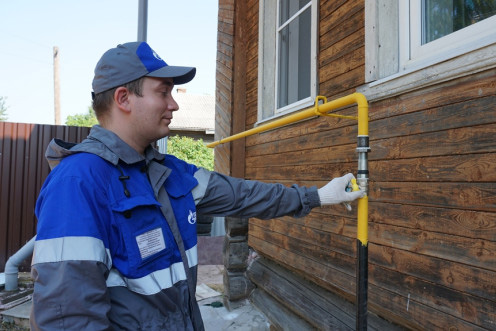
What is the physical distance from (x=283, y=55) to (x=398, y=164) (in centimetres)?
230

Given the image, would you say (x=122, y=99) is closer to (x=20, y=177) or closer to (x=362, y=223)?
(x=362, y=223)

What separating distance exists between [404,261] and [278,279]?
185 cm

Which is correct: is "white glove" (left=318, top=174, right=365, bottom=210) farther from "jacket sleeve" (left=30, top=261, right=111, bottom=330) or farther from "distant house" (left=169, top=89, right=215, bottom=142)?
"distant house" (left=169, top=89, right=215, bottom=142)

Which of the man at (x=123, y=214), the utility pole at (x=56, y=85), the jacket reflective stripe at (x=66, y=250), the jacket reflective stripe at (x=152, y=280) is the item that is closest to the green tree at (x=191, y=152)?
the utility pole at (x=56, y=85)

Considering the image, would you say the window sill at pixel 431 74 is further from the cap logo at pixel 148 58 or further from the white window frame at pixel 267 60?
the white window frame at pixel 267 60

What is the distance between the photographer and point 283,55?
13.9 feet

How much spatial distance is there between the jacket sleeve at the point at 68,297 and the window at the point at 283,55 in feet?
9.26

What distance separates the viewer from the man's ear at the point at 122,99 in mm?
1617

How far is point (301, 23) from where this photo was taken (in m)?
3.98

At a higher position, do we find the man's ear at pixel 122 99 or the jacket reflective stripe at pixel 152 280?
the man's ear at pixel 122 99

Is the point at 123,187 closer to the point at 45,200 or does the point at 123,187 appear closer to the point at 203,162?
the point at 45,200

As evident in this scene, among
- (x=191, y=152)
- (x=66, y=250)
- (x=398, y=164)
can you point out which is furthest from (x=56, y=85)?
(x=66, y=250)

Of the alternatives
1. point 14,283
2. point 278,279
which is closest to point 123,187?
point 278,279

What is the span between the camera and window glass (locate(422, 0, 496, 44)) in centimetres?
190
